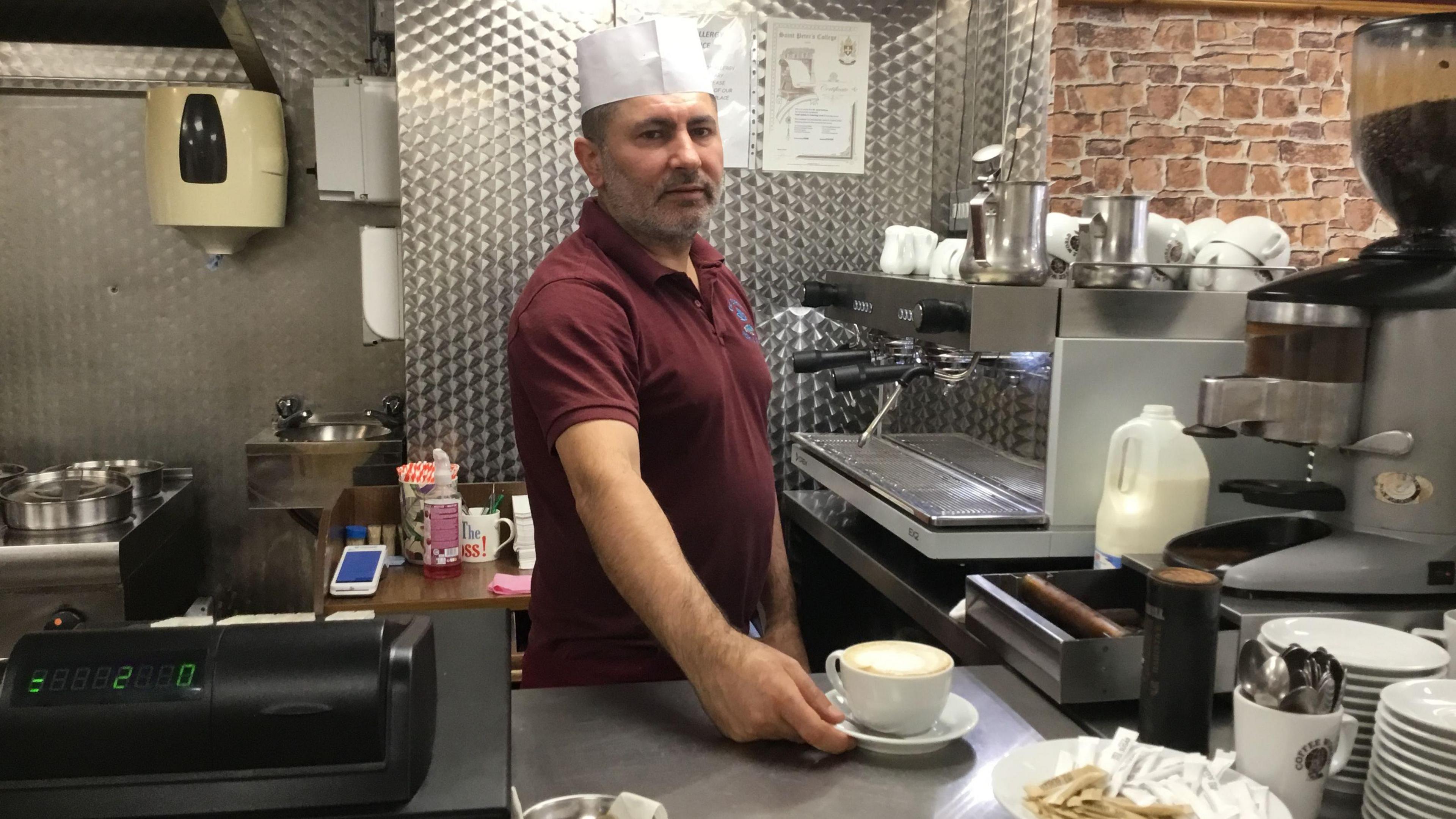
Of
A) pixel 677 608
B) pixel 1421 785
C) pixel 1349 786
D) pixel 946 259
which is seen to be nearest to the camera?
pixel 1421 785

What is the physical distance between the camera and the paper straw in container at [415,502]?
108 inches

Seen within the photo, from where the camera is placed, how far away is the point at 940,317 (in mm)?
1801

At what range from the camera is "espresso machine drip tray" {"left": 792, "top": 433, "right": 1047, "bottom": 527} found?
179cm

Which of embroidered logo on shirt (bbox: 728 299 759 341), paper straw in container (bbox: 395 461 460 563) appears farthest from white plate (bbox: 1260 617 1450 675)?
paper straw in container (bbox: 395 461 460 563)

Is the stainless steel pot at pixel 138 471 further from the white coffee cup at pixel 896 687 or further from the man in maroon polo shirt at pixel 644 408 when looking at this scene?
the white coffee cup at pixel 896 687

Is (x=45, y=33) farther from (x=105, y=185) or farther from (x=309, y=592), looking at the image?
(x=309, y=592)

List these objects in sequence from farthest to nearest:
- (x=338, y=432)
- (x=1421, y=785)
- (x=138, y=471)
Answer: (x=338, y=432)
(x=138, y=471)
(x=1421, y=785)

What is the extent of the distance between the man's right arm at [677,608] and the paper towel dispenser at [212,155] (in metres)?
2.07

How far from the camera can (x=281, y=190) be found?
10.7ft

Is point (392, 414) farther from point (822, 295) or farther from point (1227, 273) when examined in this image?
point (1227, 273)

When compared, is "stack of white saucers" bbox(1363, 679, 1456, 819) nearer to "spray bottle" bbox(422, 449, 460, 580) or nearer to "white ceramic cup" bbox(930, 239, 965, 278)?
"white ceramic cup" bbox(930, 239, 965, 278)

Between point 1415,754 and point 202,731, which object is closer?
point 202,731

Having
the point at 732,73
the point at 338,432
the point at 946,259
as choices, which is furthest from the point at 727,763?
the point at 338,432

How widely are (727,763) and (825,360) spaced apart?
103 centimetres
